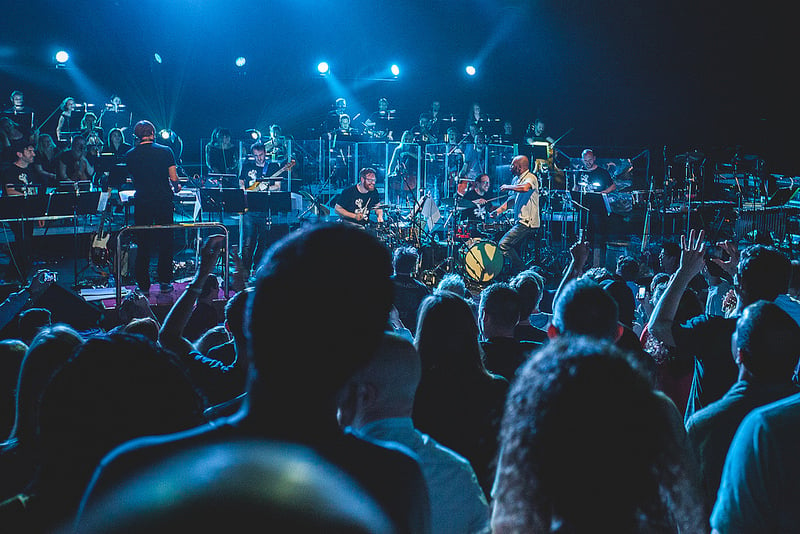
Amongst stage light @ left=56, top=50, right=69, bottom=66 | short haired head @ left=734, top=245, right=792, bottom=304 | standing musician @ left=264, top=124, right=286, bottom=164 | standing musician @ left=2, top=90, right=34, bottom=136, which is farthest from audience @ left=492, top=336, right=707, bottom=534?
stage light @ left=56, top=50, right=69, bottom=66

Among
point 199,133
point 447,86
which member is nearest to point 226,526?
point 199,133

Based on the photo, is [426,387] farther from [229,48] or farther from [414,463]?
[229,48]

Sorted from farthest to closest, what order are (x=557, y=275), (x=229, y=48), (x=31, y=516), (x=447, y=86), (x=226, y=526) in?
1. (x=447, y=86)
2. (x=229, y=48)
3. (x=557, y=275)
4. (x=31, y=516)
5. (x=226, y=526)

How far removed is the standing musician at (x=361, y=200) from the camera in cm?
1125

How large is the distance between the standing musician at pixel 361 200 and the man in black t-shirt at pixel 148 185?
333cm

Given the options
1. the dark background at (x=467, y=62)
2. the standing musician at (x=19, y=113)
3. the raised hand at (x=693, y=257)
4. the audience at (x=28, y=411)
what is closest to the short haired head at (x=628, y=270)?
the raised hand at (x=693, y=257)

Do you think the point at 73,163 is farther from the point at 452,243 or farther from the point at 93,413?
the point at 93,413

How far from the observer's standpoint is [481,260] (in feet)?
36.1

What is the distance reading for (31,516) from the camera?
1408 millimetres

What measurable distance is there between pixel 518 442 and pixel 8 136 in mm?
13037

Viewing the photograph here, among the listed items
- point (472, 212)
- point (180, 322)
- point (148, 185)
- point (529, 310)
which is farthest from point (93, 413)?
point (472, 212)

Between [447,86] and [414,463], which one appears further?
[447,86]

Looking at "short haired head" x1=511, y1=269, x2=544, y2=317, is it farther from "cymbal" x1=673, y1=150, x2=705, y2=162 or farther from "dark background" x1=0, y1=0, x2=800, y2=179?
"dark background" x1=0, y1=0, x2=800, y2=179

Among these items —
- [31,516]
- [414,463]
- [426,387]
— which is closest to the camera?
[414,463]
